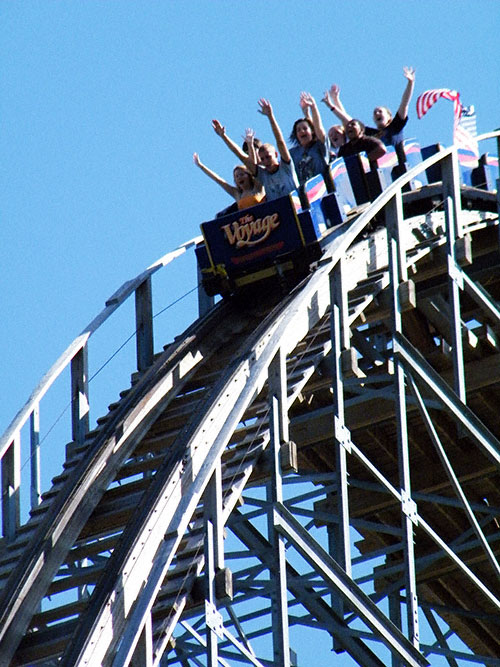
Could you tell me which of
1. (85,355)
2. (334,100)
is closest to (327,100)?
(334,100)

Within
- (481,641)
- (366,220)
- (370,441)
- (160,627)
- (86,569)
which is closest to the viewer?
(160,627)

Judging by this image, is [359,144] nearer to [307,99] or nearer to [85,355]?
[307,99]

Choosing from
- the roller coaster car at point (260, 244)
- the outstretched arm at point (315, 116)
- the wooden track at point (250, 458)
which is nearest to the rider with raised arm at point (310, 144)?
the outstretched arm at point (315, 116)

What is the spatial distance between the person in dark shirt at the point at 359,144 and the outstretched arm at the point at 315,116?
0.99 feet

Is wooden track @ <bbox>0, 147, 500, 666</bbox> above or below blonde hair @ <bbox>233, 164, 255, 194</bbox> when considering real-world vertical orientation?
below

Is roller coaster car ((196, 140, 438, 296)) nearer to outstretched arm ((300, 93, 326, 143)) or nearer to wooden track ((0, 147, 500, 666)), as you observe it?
wooden track ((0, 147, 500, 666))

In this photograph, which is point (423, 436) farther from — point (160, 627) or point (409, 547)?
point (160, 627)

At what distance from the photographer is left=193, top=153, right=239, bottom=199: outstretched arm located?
16.7 meters

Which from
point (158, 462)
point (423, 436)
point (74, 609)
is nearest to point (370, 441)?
point (423, 436)

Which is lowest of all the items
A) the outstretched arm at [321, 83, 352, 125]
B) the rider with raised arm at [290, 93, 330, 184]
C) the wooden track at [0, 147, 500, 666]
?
the wooden track at [0, 147, 500, 666]

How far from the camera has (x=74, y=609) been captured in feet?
40.3

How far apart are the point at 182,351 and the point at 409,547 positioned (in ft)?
8.91

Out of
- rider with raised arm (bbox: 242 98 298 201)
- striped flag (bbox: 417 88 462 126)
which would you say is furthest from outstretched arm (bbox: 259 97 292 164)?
striped flag (bbox: 417 88 462 126)

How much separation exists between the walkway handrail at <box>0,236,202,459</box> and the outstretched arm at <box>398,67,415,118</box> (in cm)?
253
